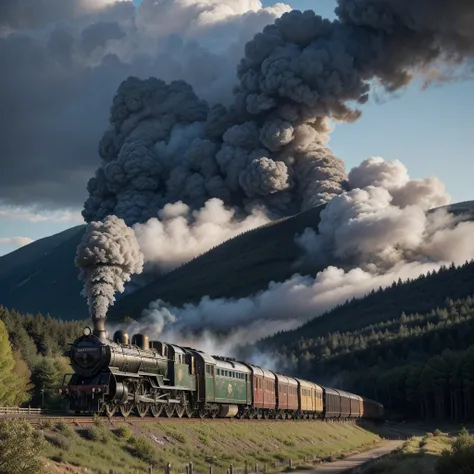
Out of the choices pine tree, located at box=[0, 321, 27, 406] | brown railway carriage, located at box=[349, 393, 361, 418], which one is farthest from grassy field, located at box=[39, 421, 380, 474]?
brown railway carriage, located at box=[349, 393, 361, 418]

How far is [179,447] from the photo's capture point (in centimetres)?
4003

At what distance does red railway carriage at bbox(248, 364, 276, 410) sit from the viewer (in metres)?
60.6

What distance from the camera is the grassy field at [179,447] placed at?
106 feet

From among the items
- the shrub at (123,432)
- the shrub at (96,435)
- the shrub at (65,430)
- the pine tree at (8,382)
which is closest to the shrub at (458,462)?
the shrub at (123,432)

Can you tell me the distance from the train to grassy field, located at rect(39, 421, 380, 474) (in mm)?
1648

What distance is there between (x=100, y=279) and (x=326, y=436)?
2300cm

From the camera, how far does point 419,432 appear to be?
108 m

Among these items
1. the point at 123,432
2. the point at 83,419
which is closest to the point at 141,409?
the point at 123,432

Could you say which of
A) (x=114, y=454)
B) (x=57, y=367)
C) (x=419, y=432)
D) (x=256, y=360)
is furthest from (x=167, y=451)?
(x=256, y=360)

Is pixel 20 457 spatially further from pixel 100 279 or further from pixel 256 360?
pixel 256 360

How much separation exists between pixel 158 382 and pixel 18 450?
59.4ft

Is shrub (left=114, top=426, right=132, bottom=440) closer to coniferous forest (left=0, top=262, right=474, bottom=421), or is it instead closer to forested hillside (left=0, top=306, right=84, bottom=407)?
forested hillside (left=0, top=306, right=84, bottom=407)

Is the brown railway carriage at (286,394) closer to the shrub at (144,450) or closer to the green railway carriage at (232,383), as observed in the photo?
the green railway carriage at (232,383)

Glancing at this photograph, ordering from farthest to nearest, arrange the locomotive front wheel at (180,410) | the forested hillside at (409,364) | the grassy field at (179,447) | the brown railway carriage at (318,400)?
1. the forested hillside at (409,364)
2. the brown railway carriage at (318,400)
3. the locomotive front wheel at (180,410)
4. the grassy field at (179,447)
